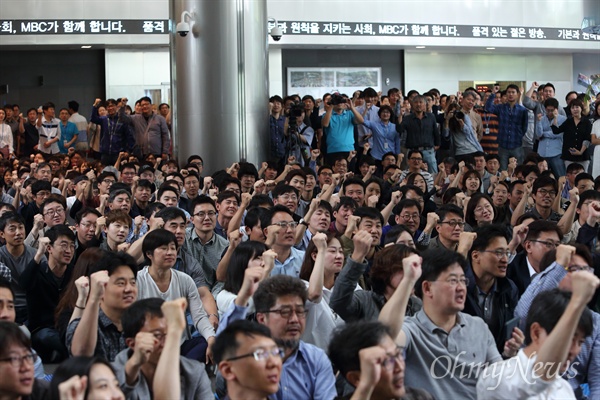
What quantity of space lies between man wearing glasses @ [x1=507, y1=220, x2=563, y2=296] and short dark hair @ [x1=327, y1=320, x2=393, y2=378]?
2.41 meters

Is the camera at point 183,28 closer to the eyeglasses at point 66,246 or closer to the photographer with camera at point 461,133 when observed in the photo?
the photographer with camera at point 461,133

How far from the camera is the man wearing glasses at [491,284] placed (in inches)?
215

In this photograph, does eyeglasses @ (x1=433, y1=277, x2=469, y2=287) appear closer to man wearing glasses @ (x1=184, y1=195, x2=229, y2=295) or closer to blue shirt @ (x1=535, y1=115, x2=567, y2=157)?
man wearing glasses @ (x1=184, y1=195, x2=229, y2=295)

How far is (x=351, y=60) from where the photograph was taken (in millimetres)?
20516

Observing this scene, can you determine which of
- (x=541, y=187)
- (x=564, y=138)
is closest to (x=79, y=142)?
(x=564, y=138)

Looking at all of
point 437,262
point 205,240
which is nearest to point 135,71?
point 205,240

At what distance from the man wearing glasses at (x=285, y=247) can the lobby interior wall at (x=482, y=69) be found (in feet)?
48.5

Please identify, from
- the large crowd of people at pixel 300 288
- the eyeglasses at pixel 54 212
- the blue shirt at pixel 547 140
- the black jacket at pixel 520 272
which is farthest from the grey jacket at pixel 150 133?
the black jacket at pixel 520 272

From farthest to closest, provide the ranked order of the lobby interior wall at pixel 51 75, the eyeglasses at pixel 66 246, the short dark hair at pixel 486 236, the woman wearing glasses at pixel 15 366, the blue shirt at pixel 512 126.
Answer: the lobby interior wall at pixel 51 75 < the blue shirt at pixel 512 126 < the eyeglasses at pixel 66 246 < the short dark hair at pixel 486 236 < the woman wearing glasses at pixel 15 366

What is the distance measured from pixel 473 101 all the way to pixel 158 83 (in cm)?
797

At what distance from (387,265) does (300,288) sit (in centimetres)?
83

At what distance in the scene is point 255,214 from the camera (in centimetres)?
678

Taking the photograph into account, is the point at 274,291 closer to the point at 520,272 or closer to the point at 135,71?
the point at 520,272

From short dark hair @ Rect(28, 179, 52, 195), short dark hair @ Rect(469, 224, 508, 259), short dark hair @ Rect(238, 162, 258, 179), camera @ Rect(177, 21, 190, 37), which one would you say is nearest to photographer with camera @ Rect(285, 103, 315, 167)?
camera @ Rect(177, 21, 190, 37)
